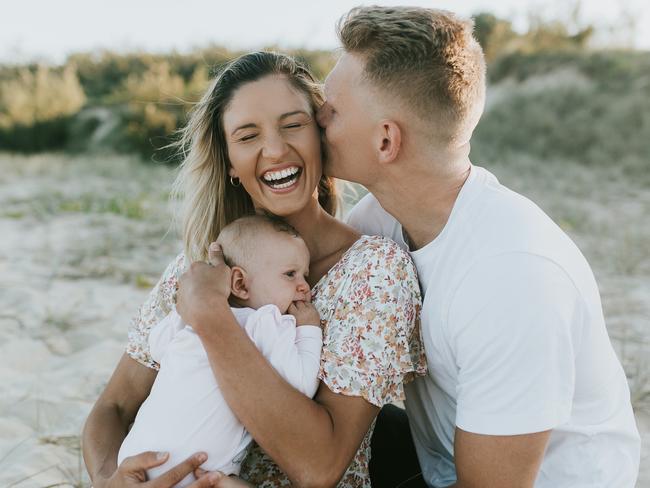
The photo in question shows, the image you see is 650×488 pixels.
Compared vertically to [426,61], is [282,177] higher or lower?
lower

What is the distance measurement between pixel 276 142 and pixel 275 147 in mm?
27

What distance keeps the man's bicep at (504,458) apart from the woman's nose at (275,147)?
1216mm

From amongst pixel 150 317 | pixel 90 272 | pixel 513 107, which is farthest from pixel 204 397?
pixel 513 107

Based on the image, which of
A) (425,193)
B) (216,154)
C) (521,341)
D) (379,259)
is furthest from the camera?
(216,154)

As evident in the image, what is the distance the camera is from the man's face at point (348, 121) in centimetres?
250

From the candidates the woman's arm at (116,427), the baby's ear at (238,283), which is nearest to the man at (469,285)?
the baby's ear at (238,283)

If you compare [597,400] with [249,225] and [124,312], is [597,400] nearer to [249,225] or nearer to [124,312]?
[249,225]

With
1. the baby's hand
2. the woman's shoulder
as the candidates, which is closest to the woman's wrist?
the baby's hand

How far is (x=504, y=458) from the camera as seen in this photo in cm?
199

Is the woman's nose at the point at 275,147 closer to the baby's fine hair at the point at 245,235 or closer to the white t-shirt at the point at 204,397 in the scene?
the baby's fine hair at the point at 245,235

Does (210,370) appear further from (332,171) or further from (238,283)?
(332,171)

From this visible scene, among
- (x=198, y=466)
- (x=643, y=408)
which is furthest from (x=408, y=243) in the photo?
(x=643, y=408)

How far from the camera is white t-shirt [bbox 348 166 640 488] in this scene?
6.40 ft

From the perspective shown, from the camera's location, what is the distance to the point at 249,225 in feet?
8.59
